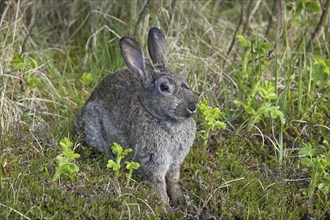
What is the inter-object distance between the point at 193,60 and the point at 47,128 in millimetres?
1789

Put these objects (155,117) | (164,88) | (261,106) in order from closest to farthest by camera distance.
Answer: (164,88) → (155,117) → (261,106)

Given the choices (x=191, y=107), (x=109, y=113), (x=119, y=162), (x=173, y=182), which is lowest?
(x=173, y=182)

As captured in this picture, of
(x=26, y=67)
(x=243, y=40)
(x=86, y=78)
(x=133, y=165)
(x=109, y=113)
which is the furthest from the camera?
(x=26, y=67)

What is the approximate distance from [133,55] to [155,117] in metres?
0.58

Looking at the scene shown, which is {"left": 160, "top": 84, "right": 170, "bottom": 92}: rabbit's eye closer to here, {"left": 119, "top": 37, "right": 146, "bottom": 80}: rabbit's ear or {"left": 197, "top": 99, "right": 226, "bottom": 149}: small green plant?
{"left": 119, "top": 37, "right": 146, "bottom": 80}: rabbit's ear

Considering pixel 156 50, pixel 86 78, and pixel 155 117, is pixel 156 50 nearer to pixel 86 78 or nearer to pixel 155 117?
pixel 155 117

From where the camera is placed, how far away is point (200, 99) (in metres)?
7.18

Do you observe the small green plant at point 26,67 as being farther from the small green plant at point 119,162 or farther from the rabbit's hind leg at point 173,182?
the rabbit's hind leg at point 173,182

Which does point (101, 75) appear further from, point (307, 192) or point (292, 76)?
point (307, 192)

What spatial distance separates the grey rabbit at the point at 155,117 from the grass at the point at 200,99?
0.57ft

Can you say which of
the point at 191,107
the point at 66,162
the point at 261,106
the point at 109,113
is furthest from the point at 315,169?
the point at 66,162

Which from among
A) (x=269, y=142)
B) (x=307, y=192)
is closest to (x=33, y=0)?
(x=269, y=142)

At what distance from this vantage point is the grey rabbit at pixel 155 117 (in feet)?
19.4

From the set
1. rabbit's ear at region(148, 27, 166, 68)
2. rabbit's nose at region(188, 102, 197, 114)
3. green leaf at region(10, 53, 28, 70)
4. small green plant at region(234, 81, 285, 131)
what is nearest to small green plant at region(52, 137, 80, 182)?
rabbit's nose at region(188, 102, 197, 114)
